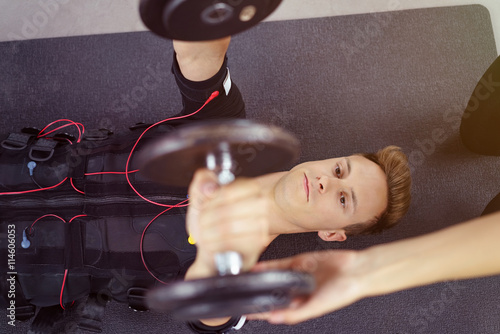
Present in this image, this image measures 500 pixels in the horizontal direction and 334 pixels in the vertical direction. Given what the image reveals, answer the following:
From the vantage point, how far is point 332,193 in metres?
1.39

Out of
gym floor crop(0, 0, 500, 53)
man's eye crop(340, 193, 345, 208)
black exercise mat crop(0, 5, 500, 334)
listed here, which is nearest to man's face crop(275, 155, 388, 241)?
man's eye crop(340, 193, 345, 208)

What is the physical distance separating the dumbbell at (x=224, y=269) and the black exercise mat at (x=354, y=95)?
1069mm

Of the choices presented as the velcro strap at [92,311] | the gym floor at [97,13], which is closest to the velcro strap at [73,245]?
the velcro strap at [92,311]

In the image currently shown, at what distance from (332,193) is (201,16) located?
0.78 m

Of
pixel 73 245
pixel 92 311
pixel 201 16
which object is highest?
pixel 201 16

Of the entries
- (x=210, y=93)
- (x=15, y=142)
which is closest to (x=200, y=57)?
(x=210, y=93)

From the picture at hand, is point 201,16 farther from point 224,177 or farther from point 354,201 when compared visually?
point 354,201

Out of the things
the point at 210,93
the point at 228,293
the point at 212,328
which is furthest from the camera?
the point at 210,93

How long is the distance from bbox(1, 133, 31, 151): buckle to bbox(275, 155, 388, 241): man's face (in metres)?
1.04

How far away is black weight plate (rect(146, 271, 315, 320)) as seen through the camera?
28.9 inches

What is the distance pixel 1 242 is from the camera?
144cm

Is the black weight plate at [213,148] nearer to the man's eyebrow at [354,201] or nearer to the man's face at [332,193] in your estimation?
the man's face at [332,193]

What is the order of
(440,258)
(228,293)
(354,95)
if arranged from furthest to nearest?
(354,95), (440,258), (228,293)

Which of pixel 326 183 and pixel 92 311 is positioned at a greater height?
pixel 326 183
